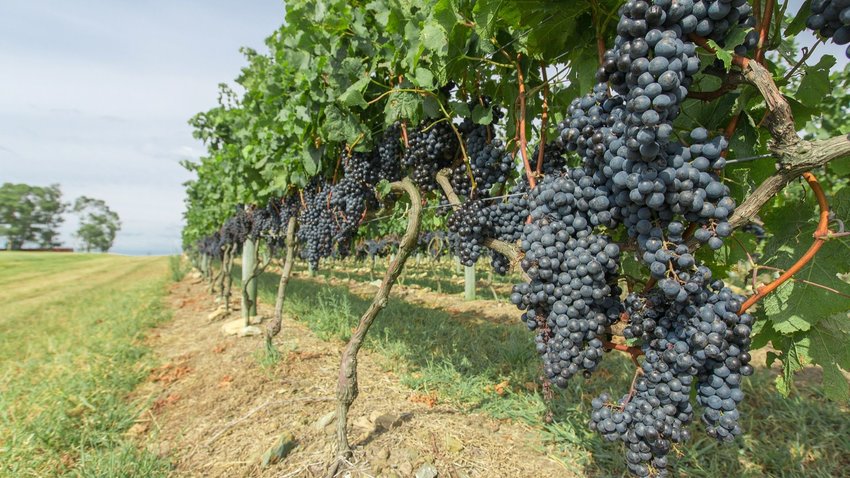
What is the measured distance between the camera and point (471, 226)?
2.50 metres

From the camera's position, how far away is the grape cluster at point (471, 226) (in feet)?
8.08

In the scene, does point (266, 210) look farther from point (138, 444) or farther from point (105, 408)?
point (138, 444)

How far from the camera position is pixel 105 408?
14.4ft

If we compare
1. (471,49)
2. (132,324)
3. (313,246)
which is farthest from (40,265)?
(471,49)

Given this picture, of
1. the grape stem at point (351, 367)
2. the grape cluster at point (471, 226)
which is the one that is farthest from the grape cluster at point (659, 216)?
the grape stem at point (351, 367)

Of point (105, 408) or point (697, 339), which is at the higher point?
point (697, 339)

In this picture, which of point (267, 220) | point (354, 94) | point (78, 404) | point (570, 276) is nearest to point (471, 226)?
point (570, 276)

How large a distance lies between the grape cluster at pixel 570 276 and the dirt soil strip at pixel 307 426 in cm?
183

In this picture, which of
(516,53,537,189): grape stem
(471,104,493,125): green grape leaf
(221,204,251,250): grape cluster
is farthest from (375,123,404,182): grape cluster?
(221,204,251,250): grape cluster

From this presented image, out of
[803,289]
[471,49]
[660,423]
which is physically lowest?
[660,423]

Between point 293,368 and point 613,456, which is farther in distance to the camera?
point 293,368

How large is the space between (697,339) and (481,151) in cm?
167

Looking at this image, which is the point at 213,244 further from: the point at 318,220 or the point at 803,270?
the point at 803,270

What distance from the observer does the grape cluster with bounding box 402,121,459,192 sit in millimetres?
2863
